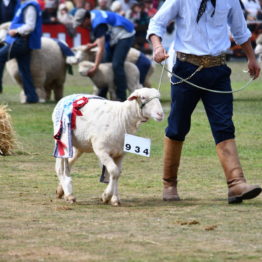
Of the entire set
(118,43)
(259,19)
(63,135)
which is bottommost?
(259,19)

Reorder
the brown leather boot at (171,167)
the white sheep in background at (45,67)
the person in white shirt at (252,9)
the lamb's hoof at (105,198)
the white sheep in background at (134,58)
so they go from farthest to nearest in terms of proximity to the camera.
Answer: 1. the person in white shirt at (252,9)
2. the white sheep in background at (134,58)
3. the white sheep in background at (45,67)
4. the brown leather boot at (171,167)
5. the lamb's hoof at (105,198)

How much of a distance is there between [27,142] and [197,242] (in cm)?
737

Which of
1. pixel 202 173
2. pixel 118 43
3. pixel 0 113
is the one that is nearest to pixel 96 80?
pixel 118 43

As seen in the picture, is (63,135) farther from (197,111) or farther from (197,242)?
(197,111)

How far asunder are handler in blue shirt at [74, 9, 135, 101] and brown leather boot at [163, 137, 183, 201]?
9.56 metres

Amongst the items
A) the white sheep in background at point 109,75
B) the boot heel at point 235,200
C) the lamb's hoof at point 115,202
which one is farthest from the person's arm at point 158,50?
the white sheep in background at point 109,75

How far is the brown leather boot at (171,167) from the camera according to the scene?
9828 mm

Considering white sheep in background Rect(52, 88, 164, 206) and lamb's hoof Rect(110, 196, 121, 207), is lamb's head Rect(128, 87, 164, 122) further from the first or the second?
lamb's hoof Rect(110, 196, 121, 207)

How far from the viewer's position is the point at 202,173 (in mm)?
11711

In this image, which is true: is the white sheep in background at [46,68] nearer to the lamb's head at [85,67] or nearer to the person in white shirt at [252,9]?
the lamb's head at [85,67]

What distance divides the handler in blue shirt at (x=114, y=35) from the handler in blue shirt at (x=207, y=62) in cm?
974

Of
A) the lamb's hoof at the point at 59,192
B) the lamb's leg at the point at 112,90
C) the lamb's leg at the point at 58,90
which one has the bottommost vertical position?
the lamb's leg at the point at 58,90

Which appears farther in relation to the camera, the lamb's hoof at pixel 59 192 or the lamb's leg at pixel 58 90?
the lamb's leg at pixel 58 90

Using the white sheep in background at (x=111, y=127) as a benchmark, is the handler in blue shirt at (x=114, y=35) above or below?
below
